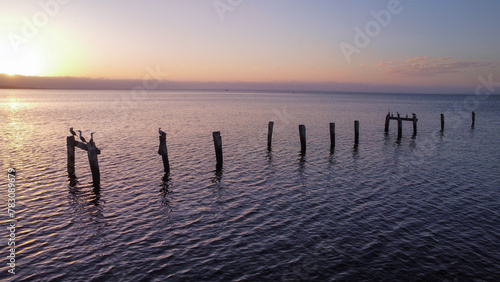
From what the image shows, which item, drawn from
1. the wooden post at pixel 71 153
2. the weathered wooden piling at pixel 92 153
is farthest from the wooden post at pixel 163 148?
the wooden post at pixel 71 153

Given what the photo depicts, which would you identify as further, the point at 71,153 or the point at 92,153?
the point at 71,153

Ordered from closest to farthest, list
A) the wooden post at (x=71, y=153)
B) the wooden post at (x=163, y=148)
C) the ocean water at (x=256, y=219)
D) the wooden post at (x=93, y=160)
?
the ocean water at (x=256, y=219)
the wooden post at (x=93, y=160)
the wooden post at (x=71, y=153)
the wooden post at (x=163, y=148)

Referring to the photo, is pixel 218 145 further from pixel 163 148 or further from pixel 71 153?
pixel 71 153

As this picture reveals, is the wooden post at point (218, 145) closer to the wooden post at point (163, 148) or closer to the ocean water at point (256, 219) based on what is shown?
the ocean water at point (256, 219)

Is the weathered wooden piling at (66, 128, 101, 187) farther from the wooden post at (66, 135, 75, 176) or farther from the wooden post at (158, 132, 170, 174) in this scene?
the wooden post at (158, 132, 170, 174)

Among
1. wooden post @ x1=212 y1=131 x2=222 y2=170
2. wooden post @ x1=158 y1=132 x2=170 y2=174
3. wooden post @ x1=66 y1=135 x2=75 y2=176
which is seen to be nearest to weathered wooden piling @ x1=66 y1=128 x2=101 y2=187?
wooden post @ x1=66 y1=135 x2=75 y2=176

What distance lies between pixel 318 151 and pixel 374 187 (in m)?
10.8

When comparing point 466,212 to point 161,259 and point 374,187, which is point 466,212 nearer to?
point 374,187

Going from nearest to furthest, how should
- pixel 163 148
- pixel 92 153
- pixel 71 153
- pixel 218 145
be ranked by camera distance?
pixel 92 153 < pixel 71 153 < pixel 163 148 < pixel 218 145

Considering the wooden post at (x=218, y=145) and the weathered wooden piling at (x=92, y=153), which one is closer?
the weathered wooden piling at (x=92, y=153)

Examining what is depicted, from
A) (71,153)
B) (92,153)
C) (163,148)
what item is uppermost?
(92,153)

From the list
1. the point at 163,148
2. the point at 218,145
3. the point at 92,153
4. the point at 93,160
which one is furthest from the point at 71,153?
the point at 218,145

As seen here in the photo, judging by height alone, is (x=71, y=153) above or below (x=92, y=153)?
below

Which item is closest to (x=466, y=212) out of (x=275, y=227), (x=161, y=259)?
(x=275, y=227)
